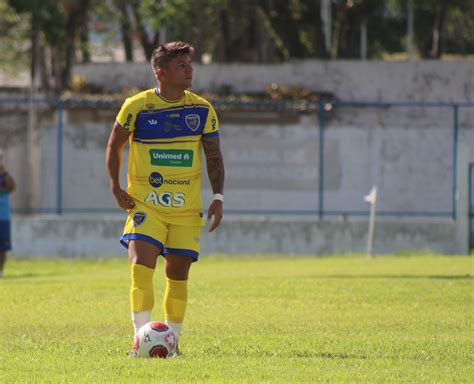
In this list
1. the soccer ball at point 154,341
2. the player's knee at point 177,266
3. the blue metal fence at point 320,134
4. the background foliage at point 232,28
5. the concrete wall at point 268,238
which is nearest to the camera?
the soccer ball at point 154,341

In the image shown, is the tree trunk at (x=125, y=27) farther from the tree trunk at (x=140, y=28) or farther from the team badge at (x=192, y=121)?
the team badge at (x=192, y=121)

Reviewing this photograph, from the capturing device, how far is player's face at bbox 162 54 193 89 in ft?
29.6

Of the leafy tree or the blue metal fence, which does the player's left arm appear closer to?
the blue metal fence

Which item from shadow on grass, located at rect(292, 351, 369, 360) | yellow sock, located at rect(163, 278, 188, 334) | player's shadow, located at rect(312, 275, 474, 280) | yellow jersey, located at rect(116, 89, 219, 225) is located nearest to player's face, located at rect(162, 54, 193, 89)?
yellow jersey, located at rect(116, 89, 219, 225)

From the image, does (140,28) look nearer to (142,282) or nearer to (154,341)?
(142,282)

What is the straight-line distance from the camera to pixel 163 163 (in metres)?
9.04

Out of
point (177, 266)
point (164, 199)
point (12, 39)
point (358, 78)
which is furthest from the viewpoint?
point (12, 39)

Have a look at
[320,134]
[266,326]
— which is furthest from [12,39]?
[266,326]

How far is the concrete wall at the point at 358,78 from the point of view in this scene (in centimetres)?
3056

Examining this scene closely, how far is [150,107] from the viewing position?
9047mm

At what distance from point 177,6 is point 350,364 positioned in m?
32.6

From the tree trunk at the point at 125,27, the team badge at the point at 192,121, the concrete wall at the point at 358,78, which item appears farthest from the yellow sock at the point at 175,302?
the tree trunk at the point at 125,27

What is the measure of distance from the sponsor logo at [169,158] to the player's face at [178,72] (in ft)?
1.49

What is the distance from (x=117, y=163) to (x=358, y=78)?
72.5 feet
